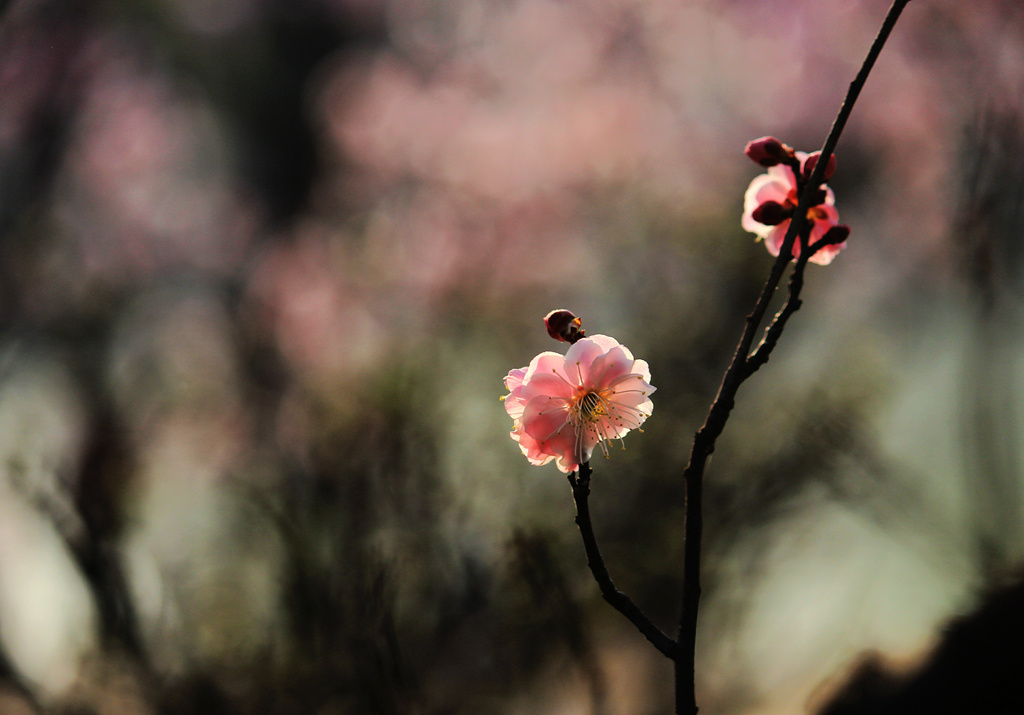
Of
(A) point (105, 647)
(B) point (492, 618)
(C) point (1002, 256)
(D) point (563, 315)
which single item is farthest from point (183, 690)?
(C) point (1002, 256)

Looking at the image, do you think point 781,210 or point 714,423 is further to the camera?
point 781,210

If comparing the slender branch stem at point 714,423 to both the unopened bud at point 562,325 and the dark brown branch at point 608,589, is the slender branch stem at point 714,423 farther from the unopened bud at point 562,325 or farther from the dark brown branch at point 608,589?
the unopened bud at point 562,325

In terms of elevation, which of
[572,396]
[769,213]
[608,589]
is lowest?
[608,589]

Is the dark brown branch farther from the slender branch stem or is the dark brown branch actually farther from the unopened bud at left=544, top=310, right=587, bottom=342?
the unopened bud at left=544, top=310, right=587, bottom=342

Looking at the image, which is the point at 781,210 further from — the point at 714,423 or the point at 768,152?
the point at 714,423

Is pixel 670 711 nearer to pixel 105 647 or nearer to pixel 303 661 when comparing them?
pixel 303 661

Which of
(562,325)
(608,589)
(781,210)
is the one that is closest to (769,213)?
(781,210)

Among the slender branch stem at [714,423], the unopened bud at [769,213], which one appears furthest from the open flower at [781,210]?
the slender branch stem at [714,423]
